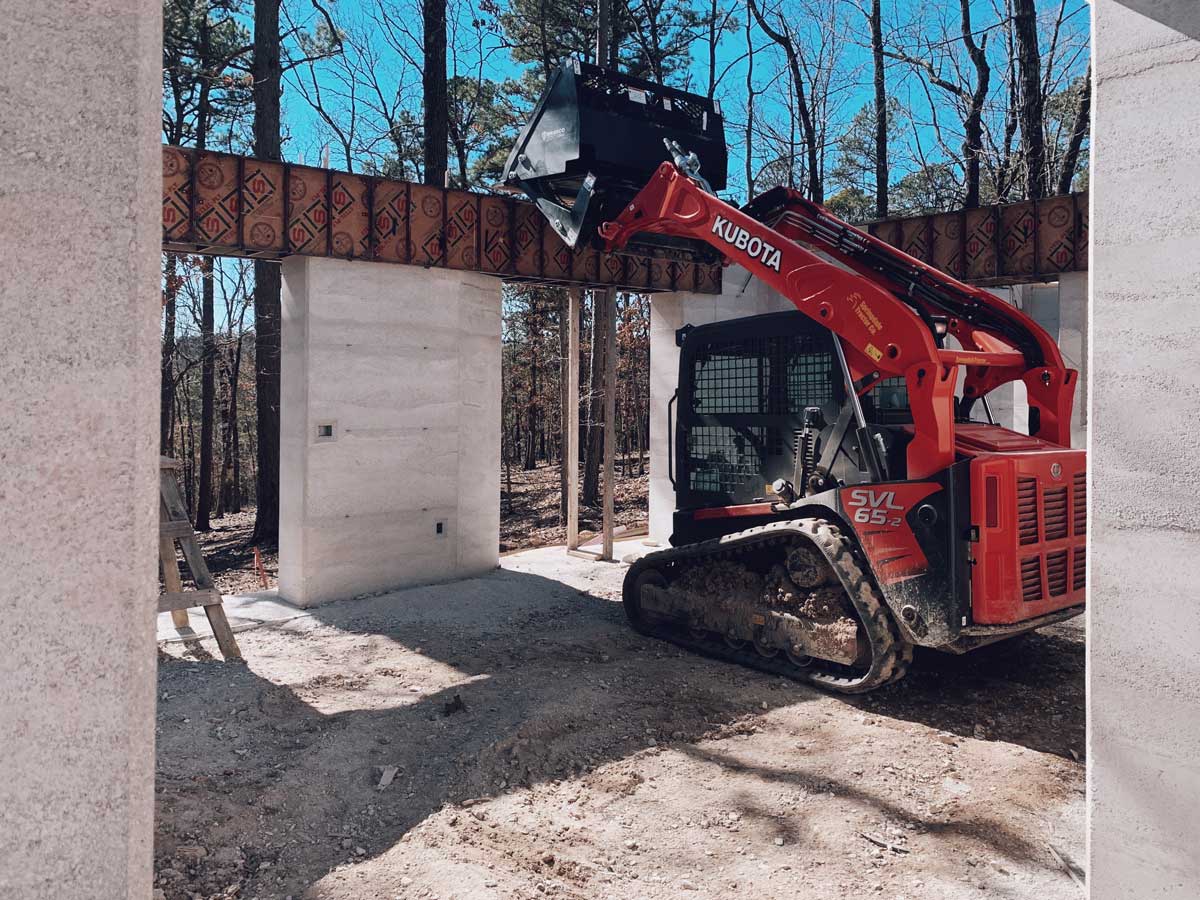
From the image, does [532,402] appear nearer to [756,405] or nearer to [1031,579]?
[756,405]

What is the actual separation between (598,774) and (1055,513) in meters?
3.22

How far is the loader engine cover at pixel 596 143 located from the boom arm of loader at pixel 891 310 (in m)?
0.86

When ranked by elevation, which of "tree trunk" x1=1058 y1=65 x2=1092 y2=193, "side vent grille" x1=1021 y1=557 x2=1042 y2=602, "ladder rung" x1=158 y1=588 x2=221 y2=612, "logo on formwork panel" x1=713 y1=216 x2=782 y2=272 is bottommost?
"ladder rung" x1=158 y1=588 x2=221 y2=612

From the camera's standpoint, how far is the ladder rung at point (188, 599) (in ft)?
20.5

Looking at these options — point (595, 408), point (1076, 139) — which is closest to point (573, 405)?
point (595, 408)

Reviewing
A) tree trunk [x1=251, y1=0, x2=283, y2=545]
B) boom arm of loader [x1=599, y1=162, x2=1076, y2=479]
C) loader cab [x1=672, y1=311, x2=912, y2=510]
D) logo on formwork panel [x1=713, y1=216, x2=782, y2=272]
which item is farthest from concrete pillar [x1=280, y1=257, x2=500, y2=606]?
tree trunk [x1=251, y1=0, x2=283, y2=545]

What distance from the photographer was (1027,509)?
5281 mm

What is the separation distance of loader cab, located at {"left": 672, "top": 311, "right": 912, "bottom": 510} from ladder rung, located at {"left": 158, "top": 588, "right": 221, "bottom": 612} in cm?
367

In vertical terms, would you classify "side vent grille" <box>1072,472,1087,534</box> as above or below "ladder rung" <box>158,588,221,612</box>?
above

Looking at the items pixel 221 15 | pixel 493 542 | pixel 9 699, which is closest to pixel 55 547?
pixel 9 699

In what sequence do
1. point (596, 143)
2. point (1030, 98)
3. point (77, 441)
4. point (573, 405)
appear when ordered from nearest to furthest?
point (77, 441), point (596, 143), point (573, 405), point (1030, 98)

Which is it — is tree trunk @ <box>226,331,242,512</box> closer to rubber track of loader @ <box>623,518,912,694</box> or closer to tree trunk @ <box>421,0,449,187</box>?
tree trunk @ <box>421,0,449,187</box>

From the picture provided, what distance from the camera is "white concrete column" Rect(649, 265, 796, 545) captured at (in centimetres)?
1085

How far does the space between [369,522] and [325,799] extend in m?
4.24
